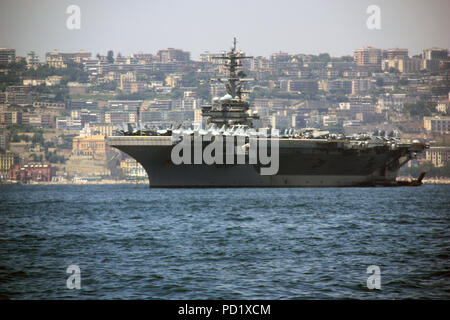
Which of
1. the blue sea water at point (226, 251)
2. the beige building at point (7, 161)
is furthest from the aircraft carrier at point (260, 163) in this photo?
the beige building at point (7, 161)

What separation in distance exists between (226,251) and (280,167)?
35.3 metres

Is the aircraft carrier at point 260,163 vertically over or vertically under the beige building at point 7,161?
over

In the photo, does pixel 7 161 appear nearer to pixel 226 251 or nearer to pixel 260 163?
pixel 260 163

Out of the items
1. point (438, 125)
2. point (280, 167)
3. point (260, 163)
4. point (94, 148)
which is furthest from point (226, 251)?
point (94, 148)

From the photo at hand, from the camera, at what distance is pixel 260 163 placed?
190 feet

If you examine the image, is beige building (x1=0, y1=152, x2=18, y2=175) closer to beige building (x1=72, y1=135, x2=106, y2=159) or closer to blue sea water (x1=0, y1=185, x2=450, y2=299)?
beige building (x1=72, y1=135, x2=106, y2=159)

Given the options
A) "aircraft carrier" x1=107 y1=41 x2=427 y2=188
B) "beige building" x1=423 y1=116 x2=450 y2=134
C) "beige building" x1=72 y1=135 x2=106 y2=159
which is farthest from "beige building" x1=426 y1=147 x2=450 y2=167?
"aircraft carrier" x1=107 y1=41 x2=427 y2=188

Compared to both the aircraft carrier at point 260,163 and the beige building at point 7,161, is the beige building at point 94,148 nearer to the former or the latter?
the beige building at point 7,161

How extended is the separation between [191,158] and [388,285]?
127 ft

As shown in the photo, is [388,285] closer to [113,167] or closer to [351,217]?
[351,217]

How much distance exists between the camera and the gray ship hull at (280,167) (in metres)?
55.0

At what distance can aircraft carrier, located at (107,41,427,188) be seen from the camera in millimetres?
55000

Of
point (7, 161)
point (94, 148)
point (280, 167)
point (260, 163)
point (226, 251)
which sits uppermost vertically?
point (260, 163)

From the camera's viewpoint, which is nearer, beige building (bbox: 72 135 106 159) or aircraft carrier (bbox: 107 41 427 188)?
aircraft carrier (bbox: 107 41 427 188)
